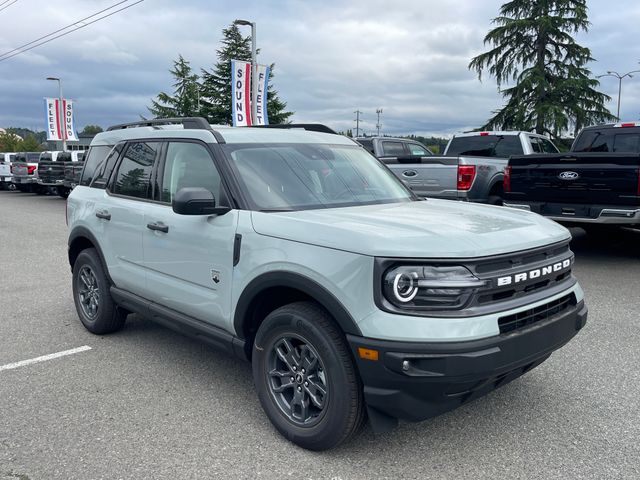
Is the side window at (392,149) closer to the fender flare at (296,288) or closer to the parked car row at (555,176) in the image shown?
the parked car row at (555,176)

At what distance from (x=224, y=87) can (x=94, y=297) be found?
44.8m

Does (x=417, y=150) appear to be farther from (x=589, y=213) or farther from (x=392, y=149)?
(x=589, y=213)

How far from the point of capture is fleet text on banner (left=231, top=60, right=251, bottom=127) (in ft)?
67.9

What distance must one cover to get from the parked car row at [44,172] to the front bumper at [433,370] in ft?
54.0

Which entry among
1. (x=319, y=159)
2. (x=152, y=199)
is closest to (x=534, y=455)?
(x=319, y=159)

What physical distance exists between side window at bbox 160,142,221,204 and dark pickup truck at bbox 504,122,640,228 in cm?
595

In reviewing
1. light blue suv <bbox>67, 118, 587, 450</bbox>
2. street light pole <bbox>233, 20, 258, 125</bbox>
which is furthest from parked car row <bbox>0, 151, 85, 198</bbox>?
light blue suv <bbox>67, 118, 587, 450</bbox>

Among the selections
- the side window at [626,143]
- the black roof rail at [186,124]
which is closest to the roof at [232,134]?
the black roof rail at [186,124]

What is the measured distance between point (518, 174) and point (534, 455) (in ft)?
20.5

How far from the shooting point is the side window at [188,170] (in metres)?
3.85

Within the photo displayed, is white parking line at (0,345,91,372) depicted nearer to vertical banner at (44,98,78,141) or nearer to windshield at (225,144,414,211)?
windshield at (225,144,414,211)

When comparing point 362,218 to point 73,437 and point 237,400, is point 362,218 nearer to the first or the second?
point 237,400

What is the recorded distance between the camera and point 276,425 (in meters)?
3.33

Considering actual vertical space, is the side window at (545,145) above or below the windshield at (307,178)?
above
